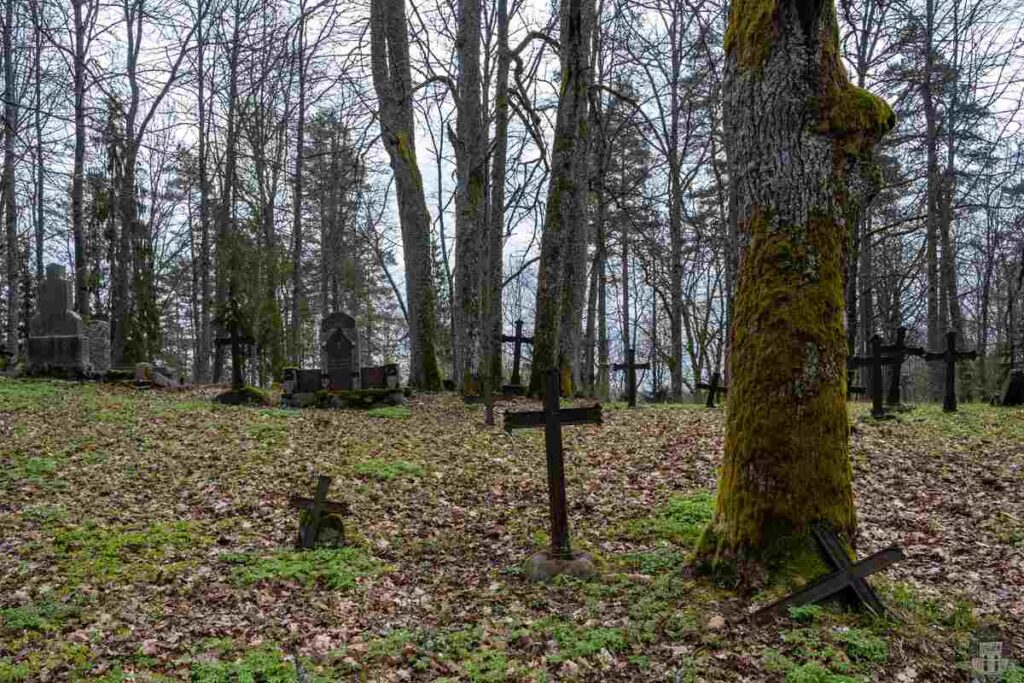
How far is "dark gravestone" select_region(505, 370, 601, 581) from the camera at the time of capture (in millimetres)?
4805

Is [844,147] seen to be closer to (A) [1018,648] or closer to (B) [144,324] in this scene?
(A) [1018,648]

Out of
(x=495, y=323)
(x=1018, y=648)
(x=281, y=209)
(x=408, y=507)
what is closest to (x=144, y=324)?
(x=281, y=209)

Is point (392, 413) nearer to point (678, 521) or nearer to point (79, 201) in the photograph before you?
point (678, 521)

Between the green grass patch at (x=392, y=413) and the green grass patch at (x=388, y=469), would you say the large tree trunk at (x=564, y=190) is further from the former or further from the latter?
the green grass patch at (x=388, y=469)

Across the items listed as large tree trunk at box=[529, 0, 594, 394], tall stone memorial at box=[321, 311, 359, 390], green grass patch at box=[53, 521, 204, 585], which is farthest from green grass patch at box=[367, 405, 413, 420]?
green grass patch at box=[53, 521, 204, 585]

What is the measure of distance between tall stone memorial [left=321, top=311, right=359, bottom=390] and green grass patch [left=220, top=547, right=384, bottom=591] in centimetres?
876

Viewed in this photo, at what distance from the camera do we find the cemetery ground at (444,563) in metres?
3.70

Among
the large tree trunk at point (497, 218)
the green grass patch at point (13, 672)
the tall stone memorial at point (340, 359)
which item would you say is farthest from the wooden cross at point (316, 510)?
the tall stone memorial at point (340, 359)

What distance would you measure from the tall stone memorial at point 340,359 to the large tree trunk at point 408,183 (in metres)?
1.54

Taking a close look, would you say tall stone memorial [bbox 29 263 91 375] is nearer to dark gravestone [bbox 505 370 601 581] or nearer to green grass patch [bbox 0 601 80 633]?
green grass patch [bbox 0 601 80 633]

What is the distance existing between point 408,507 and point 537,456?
230 centimetres

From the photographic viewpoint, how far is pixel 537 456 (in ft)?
27.8

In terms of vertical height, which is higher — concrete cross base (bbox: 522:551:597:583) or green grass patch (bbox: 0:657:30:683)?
concrete cross base (bbox: 522:551:597:583)

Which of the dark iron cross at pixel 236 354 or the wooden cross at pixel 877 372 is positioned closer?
the wooden cross at pixel 877 372
